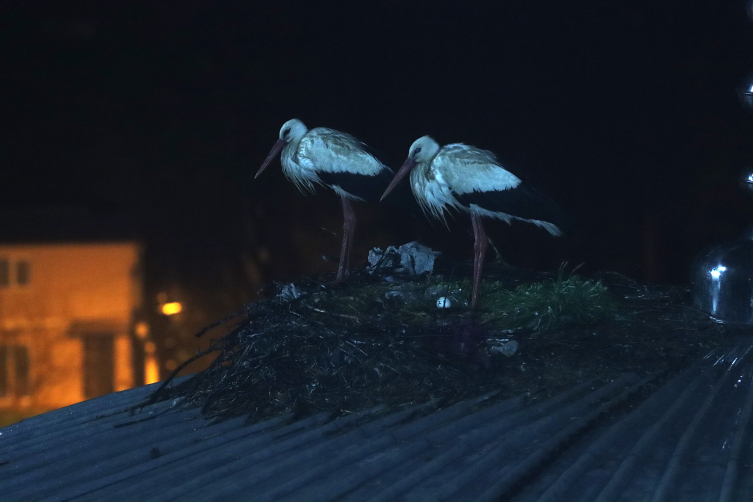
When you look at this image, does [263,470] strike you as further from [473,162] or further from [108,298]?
[108,298]

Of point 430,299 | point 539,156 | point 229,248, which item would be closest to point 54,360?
point 229,248

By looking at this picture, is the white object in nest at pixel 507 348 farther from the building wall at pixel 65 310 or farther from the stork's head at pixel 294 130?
the building wall at pixel 65 310

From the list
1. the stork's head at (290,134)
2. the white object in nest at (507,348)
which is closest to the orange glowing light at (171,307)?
the stork's head at (290,134)

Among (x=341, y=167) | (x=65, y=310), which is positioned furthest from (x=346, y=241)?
(x=65, y=310)

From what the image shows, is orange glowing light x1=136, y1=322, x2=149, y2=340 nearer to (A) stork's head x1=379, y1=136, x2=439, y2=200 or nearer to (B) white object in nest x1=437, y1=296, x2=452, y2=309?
(A) stork's head x1=379, y1=136, x2=439, y2=200

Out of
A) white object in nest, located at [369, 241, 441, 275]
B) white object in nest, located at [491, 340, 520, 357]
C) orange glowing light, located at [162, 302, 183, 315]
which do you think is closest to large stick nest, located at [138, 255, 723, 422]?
white object in nest, located at [491, 340, 520, 357]
